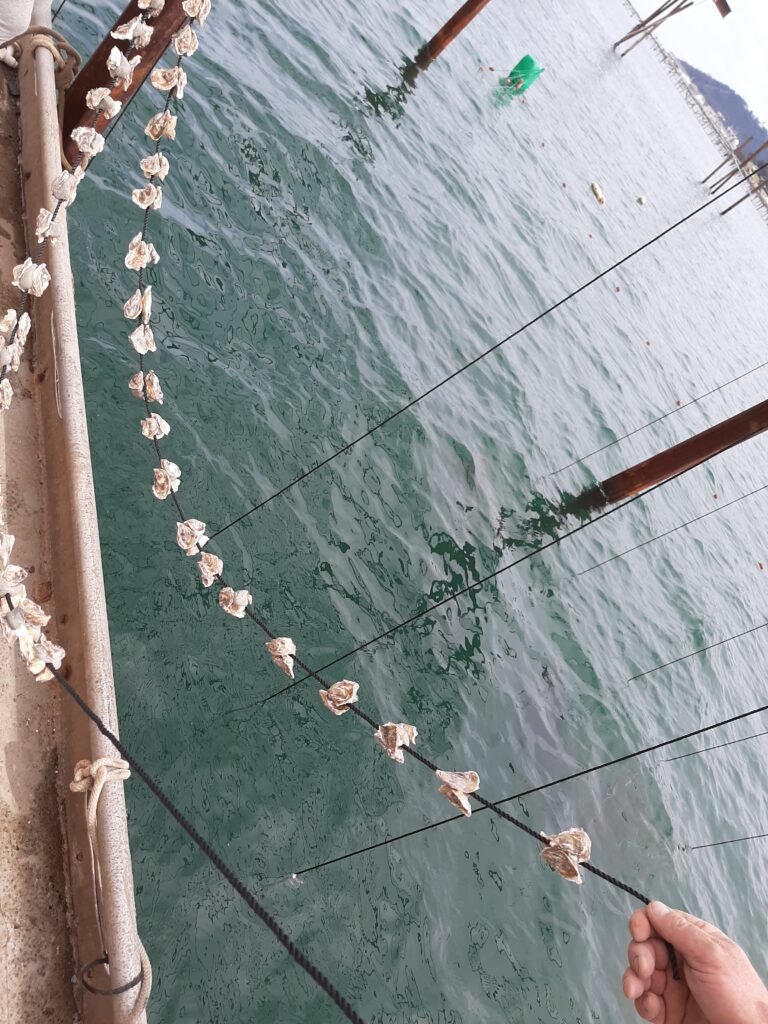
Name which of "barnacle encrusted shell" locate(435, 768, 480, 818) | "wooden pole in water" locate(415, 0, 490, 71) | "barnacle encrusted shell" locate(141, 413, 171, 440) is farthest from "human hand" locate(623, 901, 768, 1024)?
"wooden pole in water" locate(415, 0, 490, 71)

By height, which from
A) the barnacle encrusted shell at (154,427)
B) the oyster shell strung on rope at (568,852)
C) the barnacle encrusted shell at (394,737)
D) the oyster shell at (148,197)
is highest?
the oyster shell at (148,197)

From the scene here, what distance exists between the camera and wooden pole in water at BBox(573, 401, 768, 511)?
6598 millimetres

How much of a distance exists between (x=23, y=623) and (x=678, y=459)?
6.83 meters

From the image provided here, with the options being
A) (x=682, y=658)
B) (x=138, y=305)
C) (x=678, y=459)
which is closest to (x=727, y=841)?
(x=682, y=658)

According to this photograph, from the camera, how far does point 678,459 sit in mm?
7492

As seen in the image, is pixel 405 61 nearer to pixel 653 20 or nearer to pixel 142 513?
pixel 142 513

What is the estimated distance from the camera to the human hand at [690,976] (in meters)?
1.89

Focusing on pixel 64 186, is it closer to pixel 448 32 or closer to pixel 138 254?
pixel 138 254

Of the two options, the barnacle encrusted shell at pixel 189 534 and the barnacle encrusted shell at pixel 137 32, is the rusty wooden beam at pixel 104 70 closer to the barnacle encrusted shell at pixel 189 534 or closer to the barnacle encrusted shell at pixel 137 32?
the barnacle encrusted shell at pixel 137 32

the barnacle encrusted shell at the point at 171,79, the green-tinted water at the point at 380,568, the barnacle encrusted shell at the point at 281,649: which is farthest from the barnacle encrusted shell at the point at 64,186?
the barnacle encrusted shell at the point at 281,649

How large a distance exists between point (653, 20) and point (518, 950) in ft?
114

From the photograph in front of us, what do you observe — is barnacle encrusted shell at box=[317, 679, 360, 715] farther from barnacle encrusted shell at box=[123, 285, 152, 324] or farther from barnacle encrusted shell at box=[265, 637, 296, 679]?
barnacle encrusted shell at box=[123, 285, 152, 324]

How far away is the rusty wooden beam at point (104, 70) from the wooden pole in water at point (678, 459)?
5.33m

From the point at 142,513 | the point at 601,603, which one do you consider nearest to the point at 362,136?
the point at 601,603
